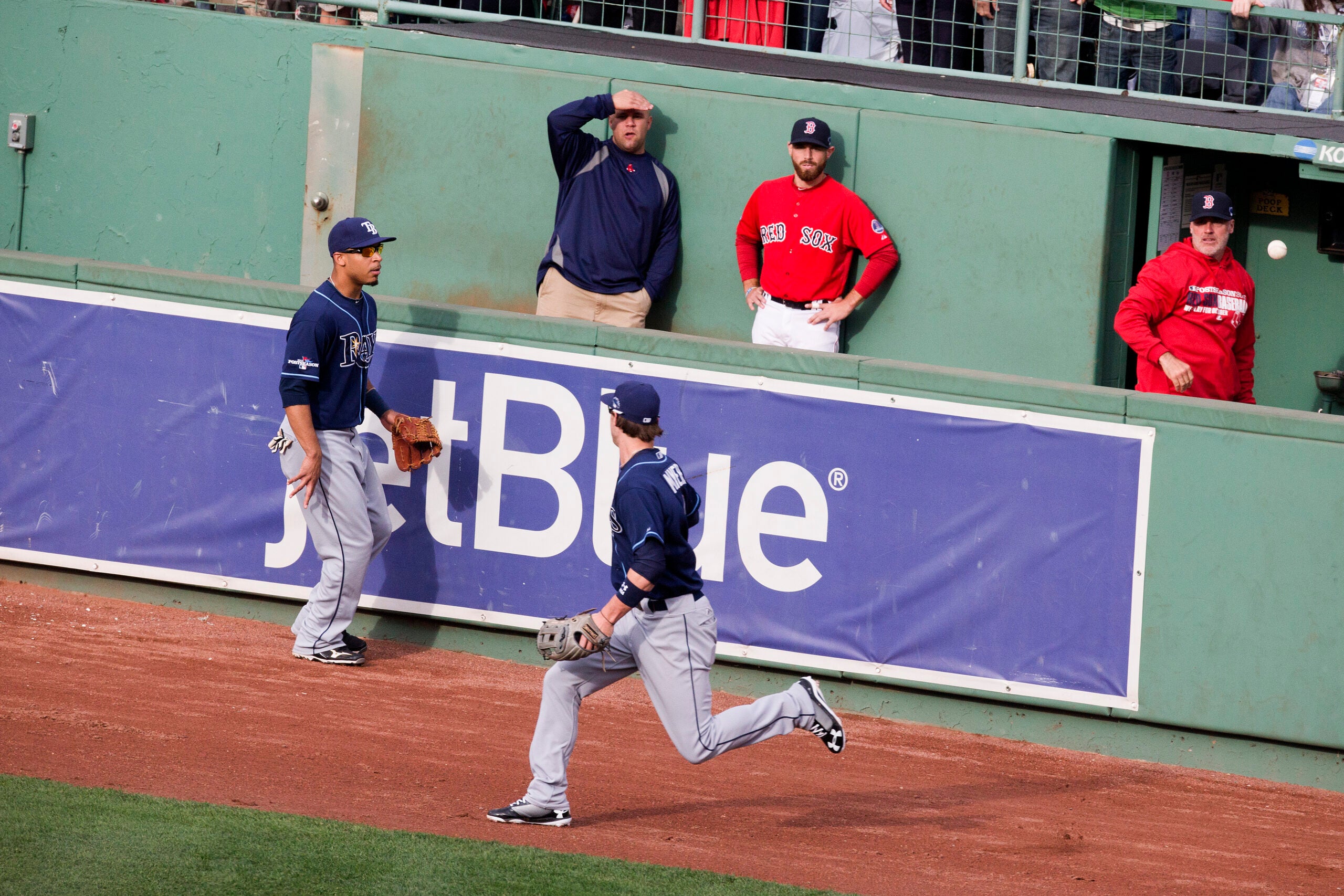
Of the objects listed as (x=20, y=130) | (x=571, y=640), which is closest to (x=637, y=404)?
(x=571, y=640)

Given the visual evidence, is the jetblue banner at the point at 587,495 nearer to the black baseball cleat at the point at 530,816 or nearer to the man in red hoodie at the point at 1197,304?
the man in red hoodie at the point at 1197,304

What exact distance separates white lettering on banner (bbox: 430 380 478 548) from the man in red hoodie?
12.2ft

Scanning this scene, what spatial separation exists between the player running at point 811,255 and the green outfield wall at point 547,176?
330 mm

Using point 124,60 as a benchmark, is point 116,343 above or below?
below

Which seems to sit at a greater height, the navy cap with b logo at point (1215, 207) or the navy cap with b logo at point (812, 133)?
the navy cap with b logo at point (812, 133)

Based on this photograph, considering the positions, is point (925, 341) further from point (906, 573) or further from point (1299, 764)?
point (1299, 764)

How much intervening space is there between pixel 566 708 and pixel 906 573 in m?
2.57

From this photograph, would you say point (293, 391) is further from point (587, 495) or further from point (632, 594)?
point (632, 594)

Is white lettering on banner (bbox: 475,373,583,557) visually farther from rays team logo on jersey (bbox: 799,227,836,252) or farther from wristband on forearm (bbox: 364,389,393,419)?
rays team logo on jersey (bbox: 799,227,836,252)

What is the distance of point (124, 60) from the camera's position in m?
10.9

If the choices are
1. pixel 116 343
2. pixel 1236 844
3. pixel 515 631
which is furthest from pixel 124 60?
pixel 1236 844

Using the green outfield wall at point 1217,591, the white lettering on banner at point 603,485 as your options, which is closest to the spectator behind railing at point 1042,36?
the green outfield wall at point 1217,591

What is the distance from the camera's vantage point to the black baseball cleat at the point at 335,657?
8.28 metres

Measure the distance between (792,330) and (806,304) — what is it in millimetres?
185
